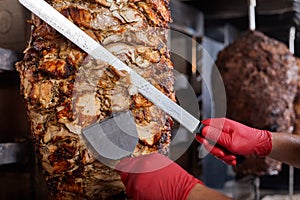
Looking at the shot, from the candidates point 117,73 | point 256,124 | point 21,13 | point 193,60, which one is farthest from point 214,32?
point 117,73

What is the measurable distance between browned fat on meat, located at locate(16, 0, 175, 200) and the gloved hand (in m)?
0.19

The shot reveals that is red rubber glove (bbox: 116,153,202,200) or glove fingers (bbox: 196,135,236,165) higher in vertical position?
red rubber glove (bbox: 116,153,202,200)

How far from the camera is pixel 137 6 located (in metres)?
1.38

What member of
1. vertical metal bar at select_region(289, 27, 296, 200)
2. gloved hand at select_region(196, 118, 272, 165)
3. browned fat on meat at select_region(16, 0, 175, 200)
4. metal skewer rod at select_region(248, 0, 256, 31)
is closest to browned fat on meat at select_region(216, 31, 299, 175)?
metal skewer rod at select_region(248, 0, 256, 31)

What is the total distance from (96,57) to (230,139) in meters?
0.61

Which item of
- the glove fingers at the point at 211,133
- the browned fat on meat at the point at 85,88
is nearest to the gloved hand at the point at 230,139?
the glove fingers at the point at 211,133

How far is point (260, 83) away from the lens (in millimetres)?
2807

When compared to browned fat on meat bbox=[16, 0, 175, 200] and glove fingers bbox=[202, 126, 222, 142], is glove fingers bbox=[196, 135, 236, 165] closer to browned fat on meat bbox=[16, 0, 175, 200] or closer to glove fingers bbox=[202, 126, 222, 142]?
glove fingers bbox=[202, 126, 222, 142]

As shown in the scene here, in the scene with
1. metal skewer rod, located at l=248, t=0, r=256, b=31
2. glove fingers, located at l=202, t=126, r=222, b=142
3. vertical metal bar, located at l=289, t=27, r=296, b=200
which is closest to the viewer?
glove fingers, located at l=202, t=126, r=222, b=142

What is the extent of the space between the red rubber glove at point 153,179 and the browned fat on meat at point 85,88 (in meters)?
0.05

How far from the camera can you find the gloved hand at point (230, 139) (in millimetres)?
1502

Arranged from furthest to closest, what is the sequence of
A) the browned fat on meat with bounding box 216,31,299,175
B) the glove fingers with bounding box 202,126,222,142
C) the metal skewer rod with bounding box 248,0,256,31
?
1. the browned fat on meat with bounding box 216,31,299,175
2. the metal skewer rod with bounding box 248,0,256,31
3. the glove fingers with bounding box 202,126,222,142

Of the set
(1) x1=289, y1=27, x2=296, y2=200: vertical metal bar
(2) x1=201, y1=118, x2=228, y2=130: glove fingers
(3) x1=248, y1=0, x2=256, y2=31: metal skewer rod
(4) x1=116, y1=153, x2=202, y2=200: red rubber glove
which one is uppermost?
(3) x1=248, y1=0, x2=256, y2=31: metal skewer rod

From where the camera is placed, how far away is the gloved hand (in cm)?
150
